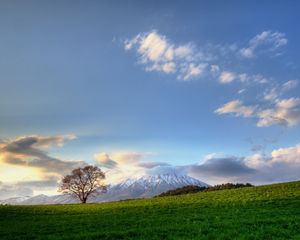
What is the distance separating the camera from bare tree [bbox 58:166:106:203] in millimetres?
114188

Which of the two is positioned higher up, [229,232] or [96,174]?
[96,174]

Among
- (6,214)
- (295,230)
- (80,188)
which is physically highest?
(80,188)

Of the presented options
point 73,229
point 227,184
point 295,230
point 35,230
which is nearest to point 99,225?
point 73,229

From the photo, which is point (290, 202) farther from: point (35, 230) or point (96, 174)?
point (96, 174)

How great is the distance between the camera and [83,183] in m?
114

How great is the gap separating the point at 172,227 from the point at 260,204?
20.7 meters

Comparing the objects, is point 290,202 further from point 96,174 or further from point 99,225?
point 96,174

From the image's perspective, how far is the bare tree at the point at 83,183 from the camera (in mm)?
114188

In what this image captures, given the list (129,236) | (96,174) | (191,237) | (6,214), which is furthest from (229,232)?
(96,174)

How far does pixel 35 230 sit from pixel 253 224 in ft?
60.5

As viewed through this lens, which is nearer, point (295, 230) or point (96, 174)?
point (295, 230)

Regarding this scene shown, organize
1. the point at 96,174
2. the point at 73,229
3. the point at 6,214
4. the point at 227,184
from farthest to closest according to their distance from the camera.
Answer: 1. the point at 96,174
2. the point at 227,184
3. the point at 6,214
4. the point at 73,229

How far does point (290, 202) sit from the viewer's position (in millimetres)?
47031

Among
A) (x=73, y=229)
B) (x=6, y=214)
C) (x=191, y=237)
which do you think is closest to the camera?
(x=191, y=237)
